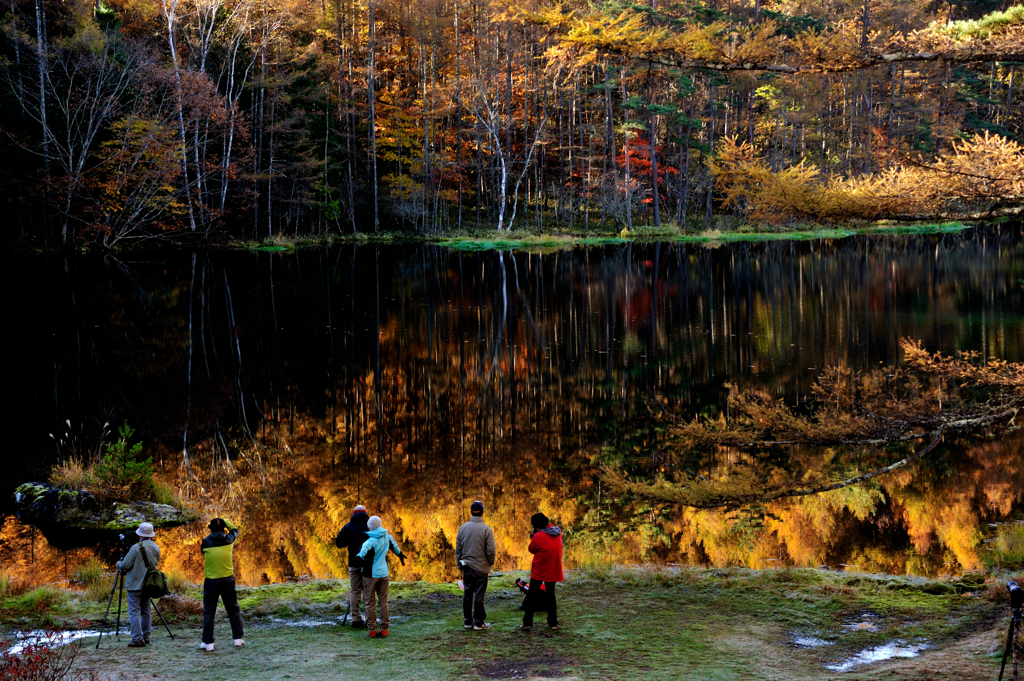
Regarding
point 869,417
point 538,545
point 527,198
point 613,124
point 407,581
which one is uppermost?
point 613,124

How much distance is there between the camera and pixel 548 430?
61.6 feet

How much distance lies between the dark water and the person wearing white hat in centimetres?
307

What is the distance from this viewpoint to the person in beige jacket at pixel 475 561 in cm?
885

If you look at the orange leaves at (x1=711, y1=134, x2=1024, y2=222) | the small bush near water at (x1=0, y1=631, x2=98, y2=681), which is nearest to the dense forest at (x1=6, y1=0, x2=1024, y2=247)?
the orange leaves at (x1=711, y1=134, x2=1024, y2=222)

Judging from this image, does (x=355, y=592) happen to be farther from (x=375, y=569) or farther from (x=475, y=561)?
(x=475, y=561)

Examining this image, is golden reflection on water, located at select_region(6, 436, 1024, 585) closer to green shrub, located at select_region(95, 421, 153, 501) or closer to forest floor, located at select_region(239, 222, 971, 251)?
green shrub, located at select_region(95, 421, 153, 501)

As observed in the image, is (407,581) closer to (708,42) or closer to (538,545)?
(538,545)

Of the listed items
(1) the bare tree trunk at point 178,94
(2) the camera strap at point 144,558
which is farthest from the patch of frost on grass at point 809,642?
(1) the bare tree trunk at point 178,94

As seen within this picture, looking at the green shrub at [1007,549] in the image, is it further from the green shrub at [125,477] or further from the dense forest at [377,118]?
the dense forest at [377,118]

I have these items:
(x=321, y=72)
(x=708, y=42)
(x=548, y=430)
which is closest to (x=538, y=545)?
(x=708, y=42)

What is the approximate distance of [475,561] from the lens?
29.0 ft

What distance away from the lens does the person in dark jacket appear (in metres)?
9.05

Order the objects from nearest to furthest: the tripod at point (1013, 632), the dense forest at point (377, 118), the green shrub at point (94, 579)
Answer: the tripod at point (1013, 632) < the green shrub at point (94, 579) < the dense forest at point (377, 118)

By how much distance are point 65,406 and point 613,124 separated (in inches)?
2184
